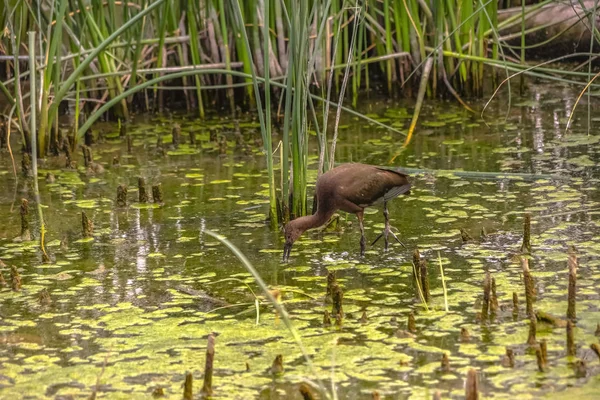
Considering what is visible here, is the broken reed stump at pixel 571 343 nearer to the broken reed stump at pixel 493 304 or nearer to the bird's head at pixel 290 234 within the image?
the broken reed stump at pixel 493 304

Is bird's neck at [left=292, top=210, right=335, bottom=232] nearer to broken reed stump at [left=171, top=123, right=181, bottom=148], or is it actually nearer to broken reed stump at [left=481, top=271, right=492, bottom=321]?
broken reed stump at [left=481, top=271, right=492, bottom=321]

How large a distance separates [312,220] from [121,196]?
1697mm

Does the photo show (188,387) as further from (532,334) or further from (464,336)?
(532,334)

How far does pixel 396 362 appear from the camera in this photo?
168 inches

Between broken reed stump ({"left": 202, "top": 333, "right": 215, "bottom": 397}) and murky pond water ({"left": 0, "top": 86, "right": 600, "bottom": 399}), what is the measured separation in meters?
0.09

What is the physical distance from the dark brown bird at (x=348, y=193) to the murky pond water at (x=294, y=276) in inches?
6.3

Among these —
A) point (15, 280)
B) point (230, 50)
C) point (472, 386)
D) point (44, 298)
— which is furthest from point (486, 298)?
point (230, 50)

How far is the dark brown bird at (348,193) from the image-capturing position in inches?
226

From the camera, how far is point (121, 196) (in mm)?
7000

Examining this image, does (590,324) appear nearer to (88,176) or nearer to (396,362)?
(396,362)

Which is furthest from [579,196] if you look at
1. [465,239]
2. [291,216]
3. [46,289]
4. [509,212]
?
[46,289]

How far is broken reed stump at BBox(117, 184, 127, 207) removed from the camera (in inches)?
275

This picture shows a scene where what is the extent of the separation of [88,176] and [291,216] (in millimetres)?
2166

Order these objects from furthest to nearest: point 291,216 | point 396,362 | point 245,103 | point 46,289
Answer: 1. point 245,103
2. point 291,216
3. point 46,289
4. point 396,362
